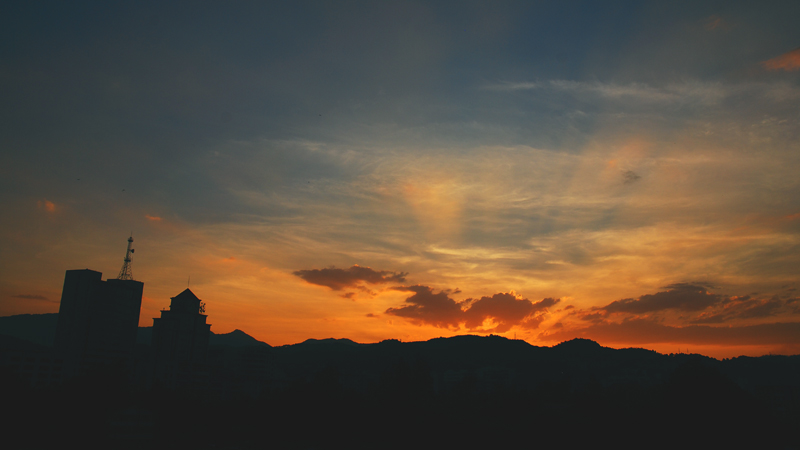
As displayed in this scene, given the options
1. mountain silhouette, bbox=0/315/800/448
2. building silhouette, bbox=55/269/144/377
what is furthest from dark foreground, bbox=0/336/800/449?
building silhouette, bbox=55/269/144/377

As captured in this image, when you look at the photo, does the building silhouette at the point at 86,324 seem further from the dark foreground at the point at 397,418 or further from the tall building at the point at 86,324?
the dark foreground at the point at 397,418

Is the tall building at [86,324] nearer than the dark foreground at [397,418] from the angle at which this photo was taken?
No

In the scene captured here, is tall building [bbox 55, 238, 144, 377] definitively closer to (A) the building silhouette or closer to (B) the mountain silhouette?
(A) the building silhouette

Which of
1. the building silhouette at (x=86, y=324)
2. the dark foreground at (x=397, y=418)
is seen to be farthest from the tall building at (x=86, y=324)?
the dark foreground at (x=397, y=418)

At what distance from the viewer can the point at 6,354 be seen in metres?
146

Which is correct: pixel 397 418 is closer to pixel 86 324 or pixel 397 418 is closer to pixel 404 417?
pixel 404 417

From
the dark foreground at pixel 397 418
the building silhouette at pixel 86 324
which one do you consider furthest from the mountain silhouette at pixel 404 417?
the building silhouette at pixel 86 324

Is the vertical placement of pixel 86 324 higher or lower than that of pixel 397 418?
higher

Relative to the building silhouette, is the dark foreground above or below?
below

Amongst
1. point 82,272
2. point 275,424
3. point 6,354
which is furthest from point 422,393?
point 82,272

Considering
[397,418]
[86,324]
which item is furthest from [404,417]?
[86,324]

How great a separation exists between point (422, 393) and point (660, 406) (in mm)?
51144

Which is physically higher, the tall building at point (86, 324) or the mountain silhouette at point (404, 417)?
the tall building at point (86, 324)

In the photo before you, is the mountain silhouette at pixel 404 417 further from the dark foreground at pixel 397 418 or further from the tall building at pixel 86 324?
the tall building at pixel 86 324
